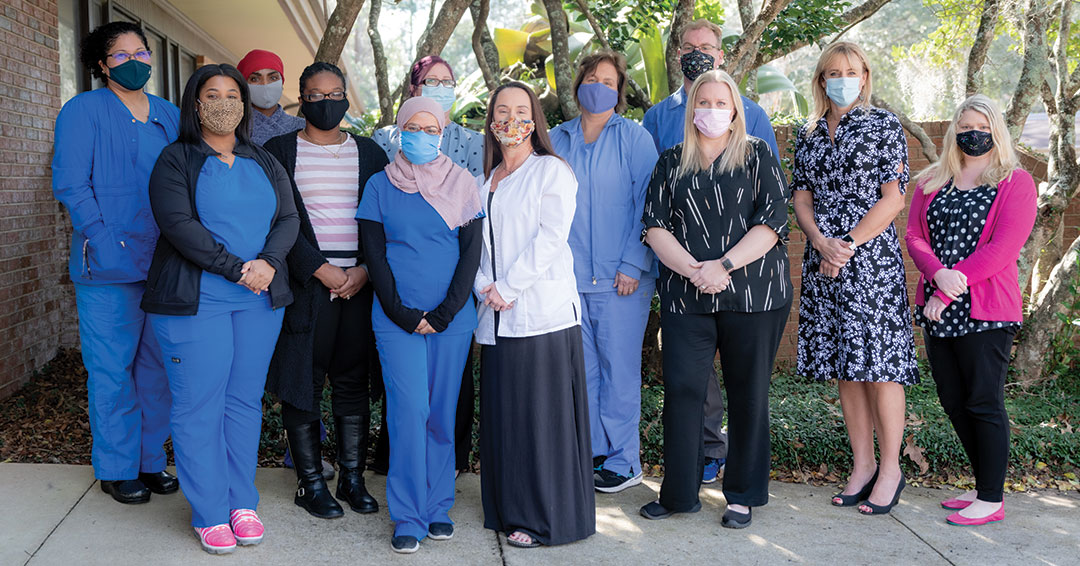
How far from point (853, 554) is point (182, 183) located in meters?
3.17

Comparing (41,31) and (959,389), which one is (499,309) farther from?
(41,31)

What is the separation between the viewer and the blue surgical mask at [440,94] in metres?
4.47

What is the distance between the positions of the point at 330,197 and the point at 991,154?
3.01 meters

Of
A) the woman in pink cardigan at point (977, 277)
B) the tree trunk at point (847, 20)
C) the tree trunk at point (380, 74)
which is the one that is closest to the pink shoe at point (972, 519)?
the woman in pink cardigan at point (977, 277)

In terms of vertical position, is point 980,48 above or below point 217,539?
above

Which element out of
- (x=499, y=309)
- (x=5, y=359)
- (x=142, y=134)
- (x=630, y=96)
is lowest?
(x=5, y=359)

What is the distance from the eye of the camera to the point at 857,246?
167 inches

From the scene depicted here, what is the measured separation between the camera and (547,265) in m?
3.87

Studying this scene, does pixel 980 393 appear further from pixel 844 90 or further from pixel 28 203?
pixel 28 203

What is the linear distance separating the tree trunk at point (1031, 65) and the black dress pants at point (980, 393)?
3.33 meters

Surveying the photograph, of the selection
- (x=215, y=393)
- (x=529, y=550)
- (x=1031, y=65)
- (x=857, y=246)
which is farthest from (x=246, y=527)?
(x=1031, y=65)

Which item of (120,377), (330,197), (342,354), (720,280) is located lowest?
(120,377)

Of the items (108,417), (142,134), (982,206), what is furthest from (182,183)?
(982,206)

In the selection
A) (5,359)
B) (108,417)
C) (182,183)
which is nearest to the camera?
(182,183)
